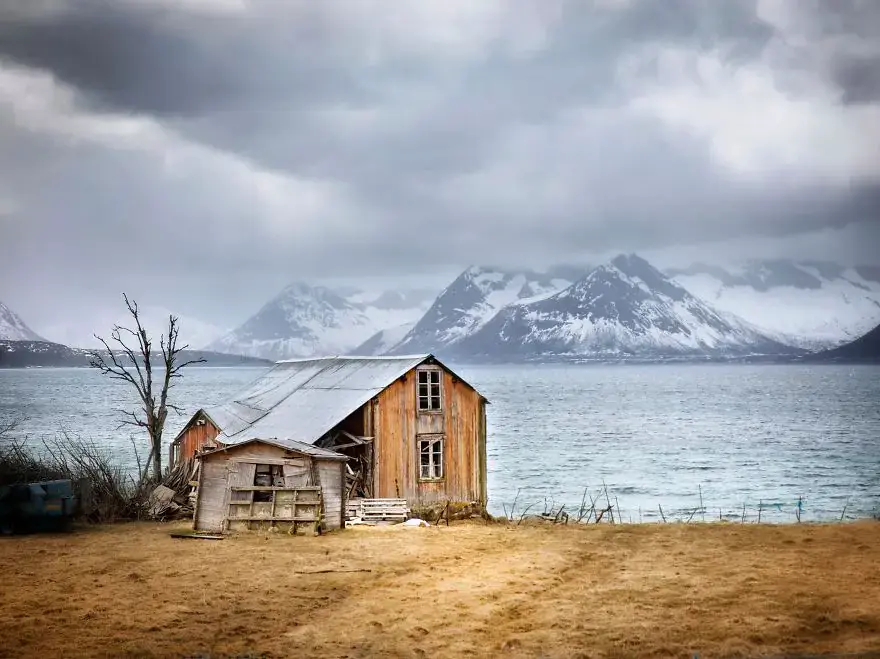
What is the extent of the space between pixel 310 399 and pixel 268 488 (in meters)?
9.60

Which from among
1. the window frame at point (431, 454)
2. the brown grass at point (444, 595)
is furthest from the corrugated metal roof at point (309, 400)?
the brown grass at point (444, 595)

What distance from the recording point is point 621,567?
2284 centimetres

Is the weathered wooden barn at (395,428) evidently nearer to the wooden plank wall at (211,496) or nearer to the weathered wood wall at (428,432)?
the weathered wood wall at (428,432)

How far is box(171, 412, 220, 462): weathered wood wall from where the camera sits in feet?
129

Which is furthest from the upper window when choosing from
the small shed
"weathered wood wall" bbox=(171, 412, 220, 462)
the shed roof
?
"weathered wood wall" bbox=(171, 412, 220, 462)

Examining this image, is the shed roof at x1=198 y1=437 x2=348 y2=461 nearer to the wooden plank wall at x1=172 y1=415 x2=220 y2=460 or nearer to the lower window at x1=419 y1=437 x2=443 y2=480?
the lower window at x1=419 y1=437 x2=443 y2=480

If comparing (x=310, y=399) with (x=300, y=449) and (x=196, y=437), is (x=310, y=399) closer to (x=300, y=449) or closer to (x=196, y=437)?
(x=196, y=437)

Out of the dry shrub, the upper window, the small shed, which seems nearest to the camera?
the small shed

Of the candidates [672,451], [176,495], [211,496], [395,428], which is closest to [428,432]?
[395,428]

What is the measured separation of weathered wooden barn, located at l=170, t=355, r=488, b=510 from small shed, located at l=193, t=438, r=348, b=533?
341cm

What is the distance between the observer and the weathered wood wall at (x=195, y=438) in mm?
39312

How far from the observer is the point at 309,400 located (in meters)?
38.2

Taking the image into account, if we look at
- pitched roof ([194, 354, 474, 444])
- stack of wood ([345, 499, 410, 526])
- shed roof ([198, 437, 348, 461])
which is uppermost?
pitched roof ([194, 354, 474, 444])

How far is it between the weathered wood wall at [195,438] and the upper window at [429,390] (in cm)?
871
